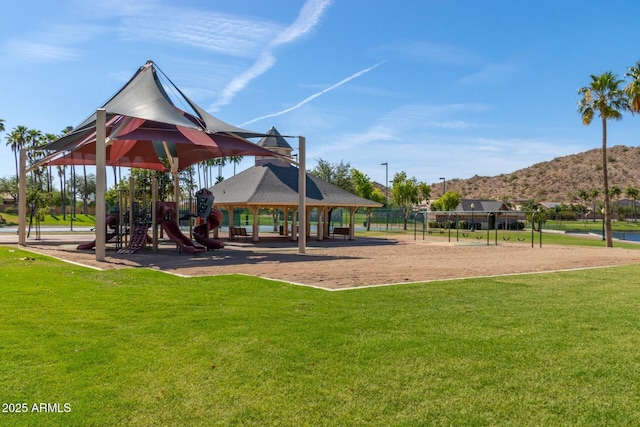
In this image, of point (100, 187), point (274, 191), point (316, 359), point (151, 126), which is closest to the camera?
point (316, 359)

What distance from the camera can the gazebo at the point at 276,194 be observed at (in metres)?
29.0

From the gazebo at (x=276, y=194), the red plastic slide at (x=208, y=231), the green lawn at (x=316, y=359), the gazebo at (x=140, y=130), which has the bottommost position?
the green lawn at (x=316, y=359)

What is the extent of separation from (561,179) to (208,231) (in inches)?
5127

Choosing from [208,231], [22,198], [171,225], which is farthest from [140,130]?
[22,198]

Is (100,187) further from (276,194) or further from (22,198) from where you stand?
(276,194)

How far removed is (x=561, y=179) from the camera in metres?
136

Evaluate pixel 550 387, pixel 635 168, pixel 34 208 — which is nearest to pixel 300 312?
pixel 550 387

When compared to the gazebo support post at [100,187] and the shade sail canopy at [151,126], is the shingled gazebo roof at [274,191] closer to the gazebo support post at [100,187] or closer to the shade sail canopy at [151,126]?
the shade sail canopy at [151,126]

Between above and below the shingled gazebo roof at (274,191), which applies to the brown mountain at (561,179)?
above

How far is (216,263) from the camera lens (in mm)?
15844

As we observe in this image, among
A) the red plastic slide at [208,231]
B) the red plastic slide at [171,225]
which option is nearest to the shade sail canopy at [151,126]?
the red plastic slide at [171,225]

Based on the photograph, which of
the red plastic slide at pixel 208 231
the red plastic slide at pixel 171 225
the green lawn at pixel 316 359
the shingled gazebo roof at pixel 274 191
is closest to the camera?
the green lawn at pixel 316 359

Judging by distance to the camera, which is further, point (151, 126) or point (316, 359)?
point (151, 126)

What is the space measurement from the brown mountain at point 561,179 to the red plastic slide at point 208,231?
10759cm
